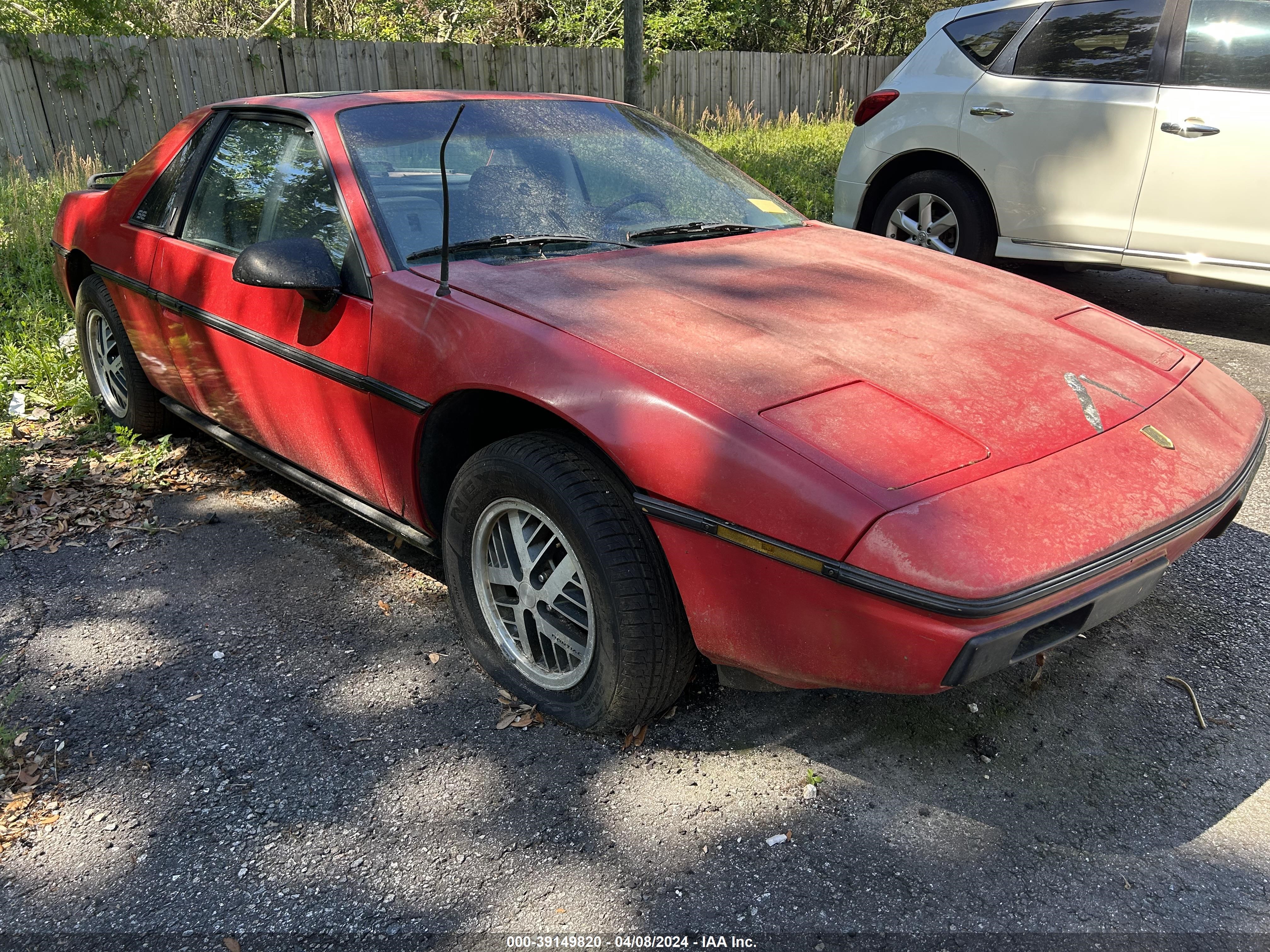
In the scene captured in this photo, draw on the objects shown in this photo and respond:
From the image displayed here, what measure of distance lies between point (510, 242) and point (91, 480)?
8.01 feet

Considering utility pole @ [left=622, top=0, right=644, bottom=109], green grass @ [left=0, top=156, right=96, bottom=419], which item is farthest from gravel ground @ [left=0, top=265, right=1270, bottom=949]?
utility pole @ [left=622, top=0, right=644, bottom=109]

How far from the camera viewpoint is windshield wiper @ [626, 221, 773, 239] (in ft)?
10.1

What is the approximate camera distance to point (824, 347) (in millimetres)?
2350

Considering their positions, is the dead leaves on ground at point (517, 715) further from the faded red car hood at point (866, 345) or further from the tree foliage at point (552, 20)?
the tree foliage at point (552, 20)

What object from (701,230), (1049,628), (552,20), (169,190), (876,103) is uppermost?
(552,20)

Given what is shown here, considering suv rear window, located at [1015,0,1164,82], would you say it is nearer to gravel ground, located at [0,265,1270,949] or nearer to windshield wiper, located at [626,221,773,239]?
windshield wiper, located at [626,221,773,239]

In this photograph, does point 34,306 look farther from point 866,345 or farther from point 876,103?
point 866,345

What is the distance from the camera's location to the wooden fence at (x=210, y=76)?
11.1 meters

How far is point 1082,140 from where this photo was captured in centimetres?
541

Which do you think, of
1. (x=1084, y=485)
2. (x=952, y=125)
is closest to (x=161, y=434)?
(x=1084, y=485)

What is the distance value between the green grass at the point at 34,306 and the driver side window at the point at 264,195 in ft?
5.90

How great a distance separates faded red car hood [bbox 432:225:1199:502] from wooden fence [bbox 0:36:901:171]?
738cm

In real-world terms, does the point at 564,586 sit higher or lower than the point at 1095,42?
lower

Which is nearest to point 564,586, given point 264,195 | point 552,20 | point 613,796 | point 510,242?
point 613,796
